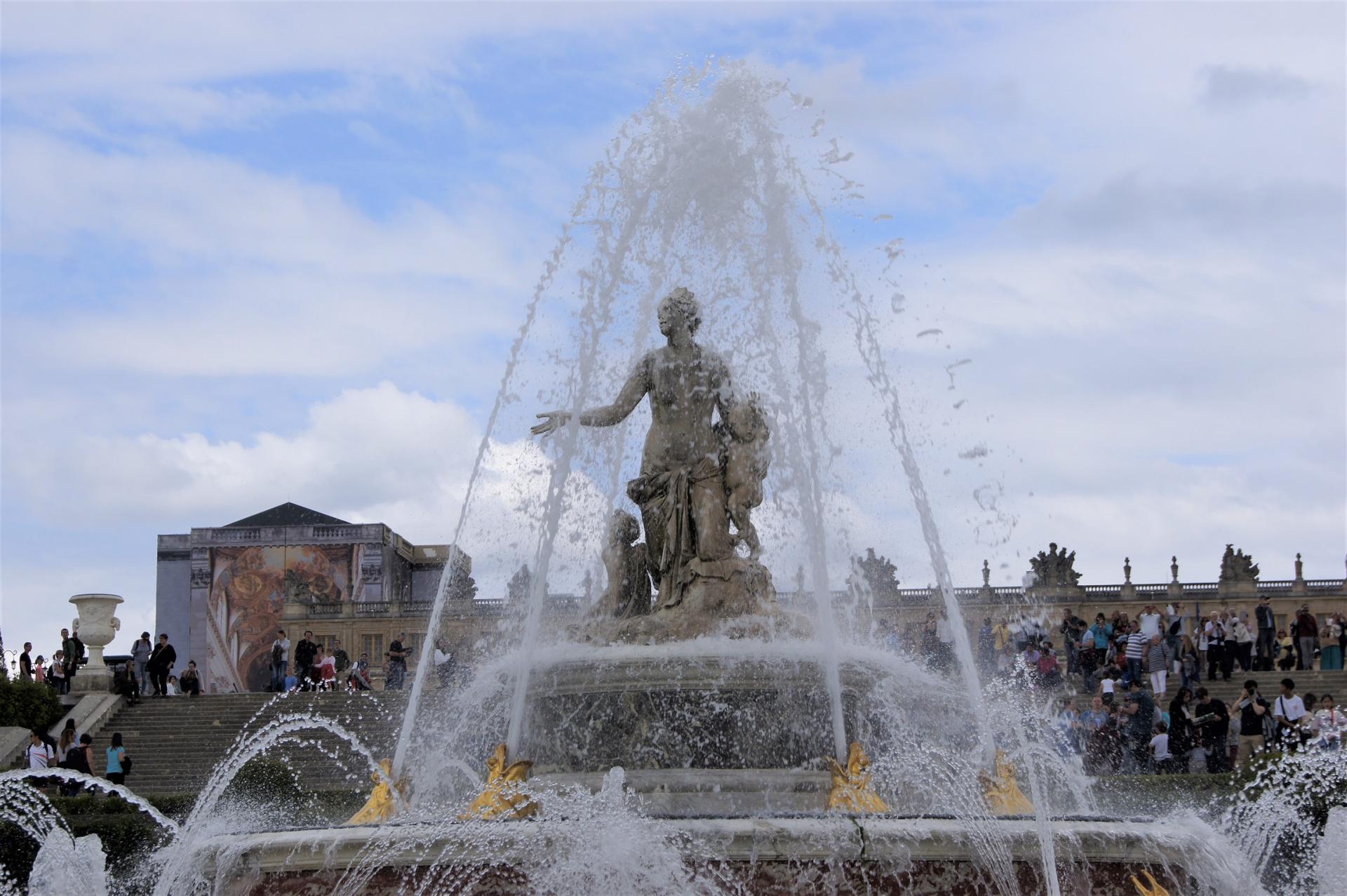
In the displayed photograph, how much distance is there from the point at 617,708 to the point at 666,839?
1.99 metres

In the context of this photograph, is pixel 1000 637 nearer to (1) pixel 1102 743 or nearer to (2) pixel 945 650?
(2) pixel 945 650

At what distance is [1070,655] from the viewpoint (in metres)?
20.0

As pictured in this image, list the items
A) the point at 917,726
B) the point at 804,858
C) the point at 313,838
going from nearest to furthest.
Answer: the point at 804,858, the point at 313,838, the point at 917,726

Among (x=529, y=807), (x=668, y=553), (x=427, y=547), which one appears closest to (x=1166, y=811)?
(x=668, y=553)

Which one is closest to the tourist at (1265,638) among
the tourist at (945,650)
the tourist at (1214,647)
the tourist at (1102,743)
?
the tourist at (1214,647)

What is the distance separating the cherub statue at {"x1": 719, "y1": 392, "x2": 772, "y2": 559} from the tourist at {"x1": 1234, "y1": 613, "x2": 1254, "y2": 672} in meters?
14.7

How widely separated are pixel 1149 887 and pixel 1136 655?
40.7 feet

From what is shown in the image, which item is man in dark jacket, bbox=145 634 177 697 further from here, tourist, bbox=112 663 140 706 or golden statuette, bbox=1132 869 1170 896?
golden statuette, bbox=1132 869 1170 896

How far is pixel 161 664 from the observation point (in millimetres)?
22484

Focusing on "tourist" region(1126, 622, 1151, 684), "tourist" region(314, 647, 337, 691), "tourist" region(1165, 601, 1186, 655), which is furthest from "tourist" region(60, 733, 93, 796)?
"tourist" region(1165, 601, 1186, 655)

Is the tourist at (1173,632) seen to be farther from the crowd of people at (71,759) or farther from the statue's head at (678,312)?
the statue's head at (678,312)

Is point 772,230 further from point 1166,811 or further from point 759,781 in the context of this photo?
point 1166,811

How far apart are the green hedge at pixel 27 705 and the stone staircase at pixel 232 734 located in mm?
705

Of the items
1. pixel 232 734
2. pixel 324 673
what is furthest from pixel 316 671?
pixel 232 734
